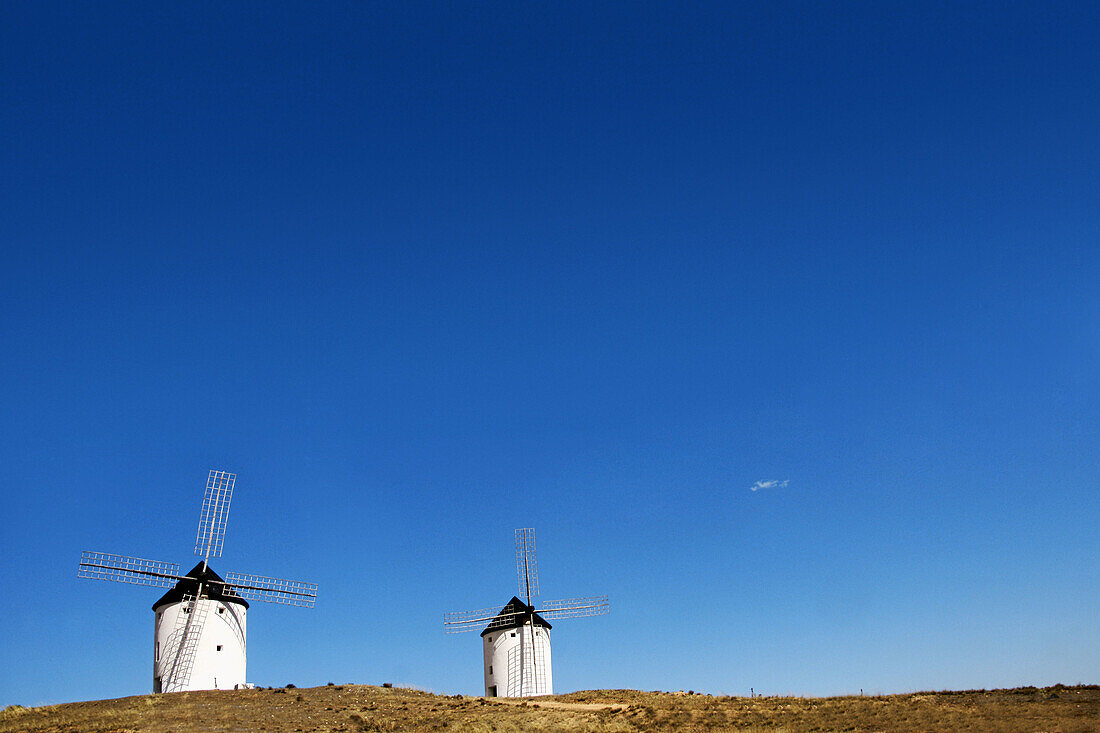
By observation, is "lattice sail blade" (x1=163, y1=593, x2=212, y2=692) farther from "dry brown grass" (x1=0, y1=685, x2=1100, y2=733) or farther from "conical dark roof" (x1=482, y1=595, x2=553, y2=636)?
"conical dark roof" (x1=482, y1=595, x2=553, y2=636)

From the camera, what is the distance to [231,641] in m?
41.9

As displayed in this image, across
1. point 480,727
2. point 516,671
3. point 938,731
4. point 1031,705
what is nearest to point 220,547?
point 516,671

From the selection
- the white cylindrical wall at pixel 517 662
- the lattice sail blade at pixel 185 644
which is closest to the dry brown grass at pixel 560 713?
the lattice sail blade at pixel 185 644

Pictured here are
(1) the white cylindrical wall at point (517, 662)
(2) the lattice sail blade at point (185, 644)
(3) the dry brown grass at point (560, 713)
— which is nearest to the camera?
(3) the dry brown grass at point (560, 713)

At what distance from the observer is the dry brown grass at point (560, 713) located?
94.3 feet

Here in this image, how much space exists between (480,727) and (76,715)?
16.5m

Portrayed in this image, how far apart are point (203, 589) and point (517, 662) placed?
18806 millimetres

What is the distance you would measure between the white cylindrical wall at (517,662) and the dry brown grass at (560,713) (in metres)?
12.0

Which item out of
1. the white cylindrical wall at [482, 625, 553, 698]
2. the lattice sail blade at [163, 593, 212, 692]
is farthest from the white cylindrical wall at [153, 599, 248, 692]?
the white cylindrical wall at [482, 625, 553, 698]

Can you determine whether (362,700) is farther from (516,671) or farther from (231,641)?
(516,671)

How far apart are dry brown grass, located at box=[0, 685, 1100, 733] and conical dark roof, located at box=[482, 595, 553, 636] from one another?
13.1m

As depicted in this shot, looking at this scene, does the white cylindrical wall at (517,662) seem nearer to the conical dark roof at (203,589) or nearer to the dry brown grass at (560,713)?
the dry brown grass at (560,713)

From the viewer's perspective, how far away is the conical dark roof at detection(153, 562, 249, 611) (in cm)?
4175

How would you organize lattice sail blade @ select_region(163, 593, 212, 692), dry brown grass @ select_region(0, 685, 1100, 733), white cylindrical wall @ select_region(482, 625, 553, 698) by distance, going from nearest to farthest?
dry brown grass @ select_region(0, 685, 1100, 733) < lattice sail blade @ select_region(163, 593, 212, 692) < white cylindrical wall @ select_region(482, 625, 553, 698)
